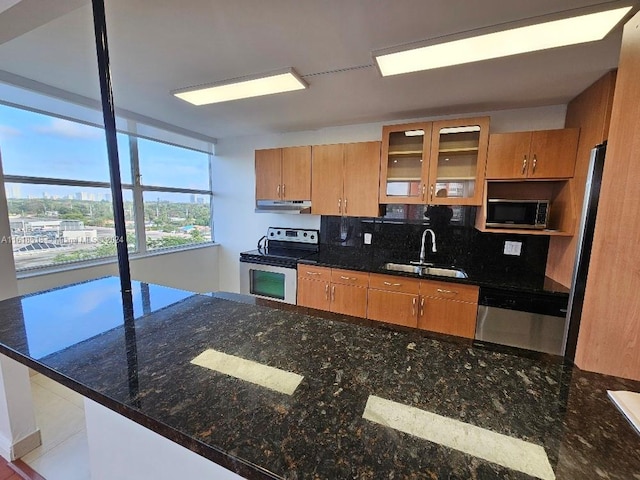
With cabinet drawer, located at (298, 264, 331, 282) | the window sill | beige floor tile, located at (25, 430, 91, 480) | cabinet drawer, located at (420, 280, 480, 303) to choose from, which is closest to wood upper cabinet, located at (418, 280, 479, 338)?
cabinet drawer, located at (420, 280, 480, 303)

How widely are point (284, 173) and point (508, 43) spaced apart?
7.39 ft

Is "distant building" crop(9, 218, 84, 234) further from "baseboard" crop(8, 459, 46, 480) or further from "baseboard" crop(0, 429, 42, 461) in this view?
"baseboard" crop(8, 459, 46, 480)

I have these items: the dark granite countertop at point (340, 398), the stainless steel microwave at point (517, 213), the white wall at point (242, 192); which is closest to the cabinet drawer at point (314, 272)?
the white wall at point (242, 192)

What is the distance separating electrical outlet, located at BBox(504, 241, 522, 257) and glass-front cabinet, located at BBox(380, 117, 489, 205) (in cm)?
57

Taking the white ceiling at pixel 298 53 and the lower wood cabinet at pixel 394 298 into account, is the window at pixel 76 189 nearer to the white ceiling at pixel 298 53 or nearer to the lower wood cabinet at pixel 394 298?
→ the white ceiling at pixel 298 53

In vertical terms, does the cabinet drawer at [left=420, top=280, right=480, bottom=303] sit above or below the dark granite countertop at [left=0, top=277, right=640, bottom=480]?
below

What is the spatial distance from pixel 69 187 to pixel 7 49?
46.1 inches

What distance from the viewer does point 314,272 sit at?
2789 mm

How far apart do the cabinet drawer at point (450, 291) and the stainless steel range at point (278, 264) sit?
1292 millimetres

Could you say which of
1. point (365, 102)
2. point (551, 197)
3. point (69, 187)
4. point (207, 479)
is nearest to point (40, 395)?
point (69, 187)

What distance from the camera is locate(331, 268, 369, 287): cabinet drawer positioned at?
259 cm

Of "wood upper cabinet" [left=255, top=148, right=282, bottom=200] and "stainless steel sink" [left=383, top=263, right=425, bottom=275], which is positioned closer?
"stainless steel sink" [left=383, top=263, right=425, bottom=275]

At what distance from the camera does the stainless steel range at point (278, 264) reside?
293 cm

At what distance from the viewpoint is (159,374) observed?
2.43ft
